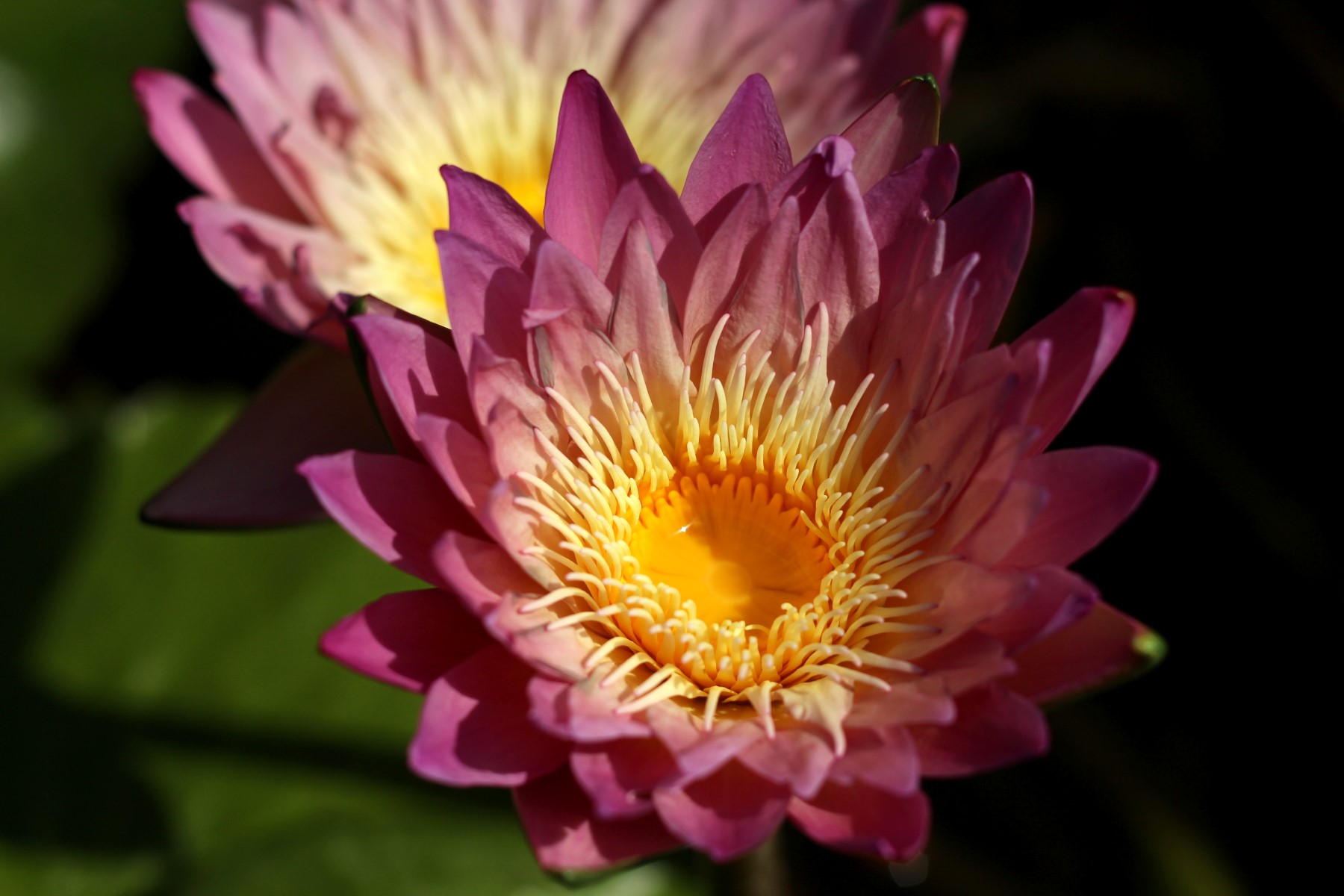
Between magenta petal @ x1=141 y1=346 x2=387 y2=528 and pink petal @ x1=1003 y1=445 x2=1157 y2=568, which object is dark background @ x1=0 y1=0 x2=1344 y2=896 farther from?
pink petal @ x1=1003 y1=445 x2=1157 y2=568

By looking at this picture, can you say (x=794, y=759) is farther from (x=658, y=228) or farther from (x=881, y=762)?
(x=658, y=228)

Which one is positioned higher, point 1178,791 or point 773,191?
point 773,191

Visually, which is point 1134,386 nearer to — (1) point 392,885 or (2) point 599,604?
(2) point 599,604

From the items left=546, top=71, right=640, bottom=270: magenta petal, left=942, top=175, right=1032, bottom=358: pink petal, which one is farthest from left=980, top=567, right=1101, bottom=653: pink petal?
left=546, top=71, right=640, bottom=270: magenta petal

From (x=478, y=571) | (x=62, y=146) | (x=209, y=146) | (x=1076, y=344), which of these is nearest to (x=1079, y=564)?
(x=1076, y=344)

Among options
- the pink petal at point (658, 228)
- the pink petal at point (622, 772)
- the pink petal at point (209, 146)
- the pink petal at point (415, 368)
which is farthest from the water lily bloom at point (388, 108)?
the pink petal at point (622, 772)

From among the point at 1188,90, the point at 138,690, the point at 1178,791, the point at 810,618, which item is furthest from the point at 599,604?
the point at 1188,90
